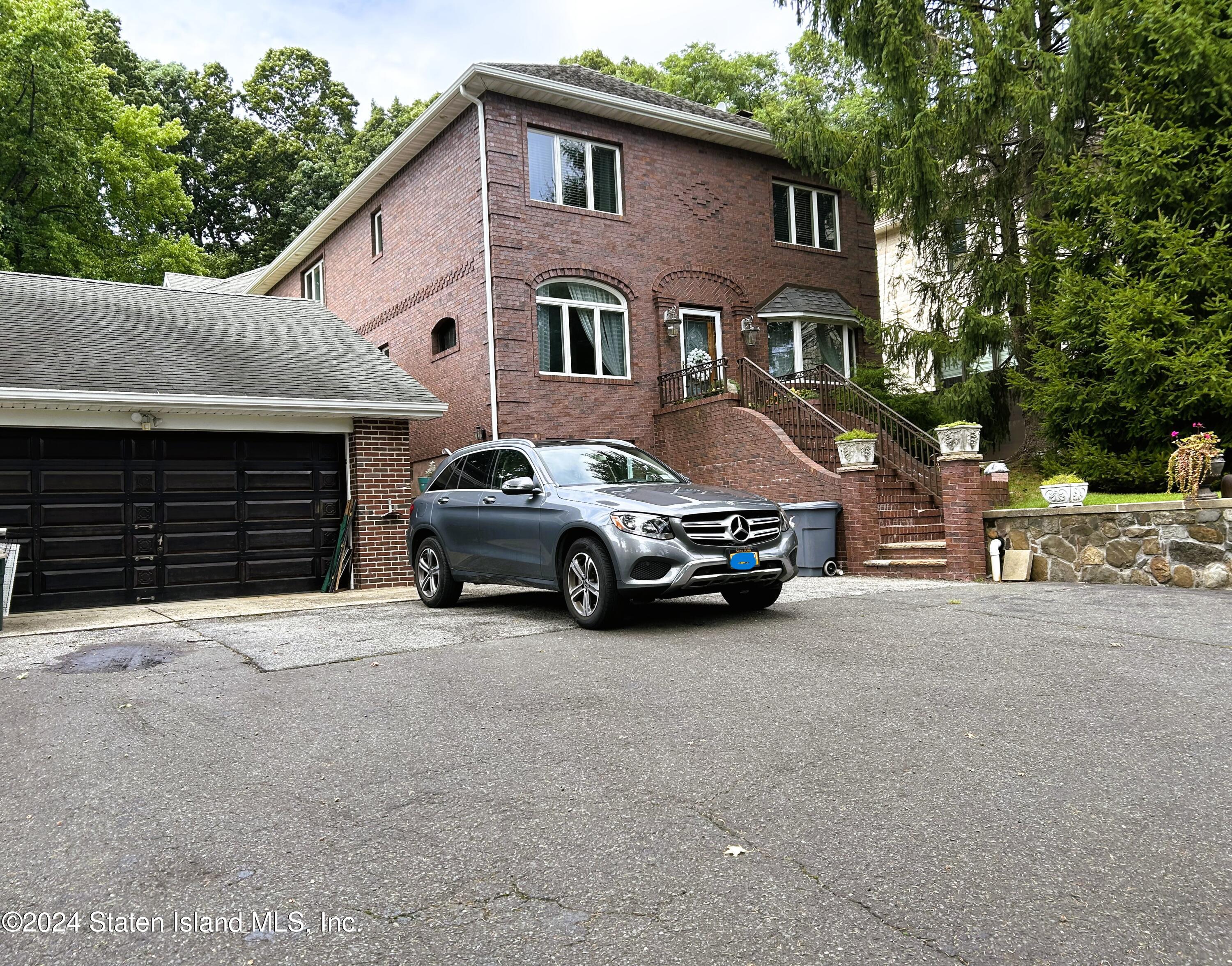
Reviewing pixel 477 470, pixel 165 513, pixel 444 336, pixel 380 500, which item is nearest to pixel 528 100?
pixel 444 336

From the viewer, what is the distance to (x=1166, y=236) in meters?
11.7

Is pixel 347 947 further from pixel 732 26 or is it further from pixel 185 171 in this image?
pixel 185 171

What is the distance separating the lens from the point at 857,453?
1222 centimetres

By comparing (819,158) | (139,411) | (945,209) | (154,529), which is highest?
(819,158)

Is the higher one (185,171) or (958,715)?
(185,171)

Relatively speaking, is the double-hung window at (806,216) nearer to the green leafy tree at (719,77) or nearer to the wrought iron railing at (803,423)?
the wrought iron railing at (803,423)

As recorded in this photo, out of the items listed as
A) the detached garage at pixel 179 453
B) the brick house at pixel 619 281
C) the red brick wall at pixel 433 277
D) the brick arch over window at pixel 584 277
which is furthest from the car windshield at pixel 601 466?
the brick arch over window at pixel 584 277

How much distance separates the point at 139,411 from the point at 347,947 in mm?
11001

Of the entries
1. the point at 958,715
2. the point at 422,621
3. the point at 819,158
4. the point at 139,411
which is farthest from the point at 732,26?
the point at 958,715

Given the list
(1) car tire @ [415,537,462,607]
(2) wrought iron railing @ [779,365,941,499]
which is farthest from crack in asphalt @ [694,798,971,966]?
(2) wrought iron railing @ [779,365,941,499]

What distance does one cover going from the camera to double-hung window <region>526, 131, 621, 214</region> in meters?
17.1

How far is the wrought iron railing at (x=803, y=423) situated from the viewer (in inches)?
574

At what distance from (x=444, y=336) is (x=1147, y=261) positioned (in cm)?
1237

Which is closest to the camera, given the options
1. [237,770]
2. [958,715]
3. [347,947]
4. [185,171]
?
[347,947]
